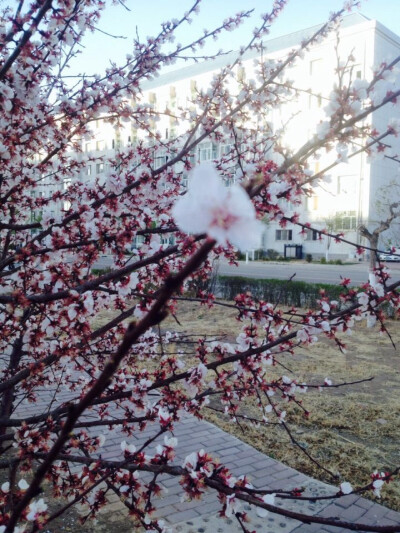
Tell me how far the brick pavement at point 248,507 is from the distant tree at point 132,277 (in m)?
0.68

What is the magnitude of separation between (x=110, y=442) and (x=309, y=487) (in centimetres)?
218

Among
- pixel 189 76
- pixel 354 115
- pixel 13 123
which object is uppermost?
pixel 189 76

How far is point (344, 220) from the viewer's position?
35438 millimetres

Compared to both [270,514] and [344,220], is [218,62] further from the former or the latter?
[270,514]

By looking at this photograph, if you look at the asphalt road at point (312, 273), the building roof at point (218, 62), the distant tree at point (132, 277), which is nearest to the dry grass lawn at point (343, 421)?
the distant tree at point (132, 277)

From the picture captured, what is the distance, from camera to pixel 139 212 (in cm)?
322

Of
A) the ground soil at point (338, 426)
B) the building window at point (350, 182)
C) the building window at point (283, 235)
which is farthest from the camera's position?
the building window at point (283, 235)

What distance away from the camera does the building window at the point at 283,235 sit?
42.2 metres

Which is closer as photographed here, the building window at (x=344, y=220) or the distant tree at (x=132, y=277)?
the distant tree at (x=132, y=277)

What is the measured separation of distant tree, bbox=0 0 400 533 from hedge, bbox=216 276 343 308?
859 centimetres

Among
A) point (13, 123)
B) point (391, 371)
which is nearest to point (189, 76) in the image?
point (391, 371)

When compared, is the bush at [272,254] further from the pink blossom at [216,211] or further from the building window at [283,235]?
the pink blossom at [216,211]

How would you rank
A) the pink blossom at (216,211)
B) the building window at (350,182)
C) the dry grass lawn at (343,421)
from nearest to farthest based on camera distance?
the pink blossom at (216,211)
the dry grass lawn at (343,421)
the building window at (350,182)

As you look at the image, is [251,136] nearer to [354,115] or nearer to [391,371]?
[354,115]
